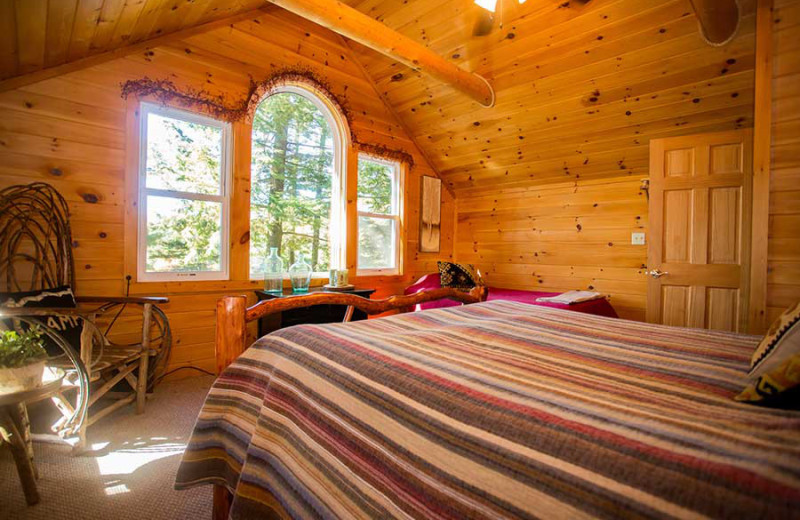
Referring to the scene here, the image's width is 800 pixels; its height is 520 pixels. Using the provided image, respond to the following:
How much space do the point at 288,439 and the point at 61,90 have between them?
9.64ft

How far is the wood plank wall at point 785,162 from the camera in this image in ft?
6.72

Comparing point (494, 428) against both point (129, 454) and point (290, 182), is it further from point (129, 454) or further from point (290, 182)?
point (290, 182)

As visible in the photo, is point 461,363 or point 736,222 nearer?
point 461,363

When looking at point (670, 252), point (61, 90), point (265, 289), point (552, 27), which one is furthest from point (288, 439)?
point (552, 27)

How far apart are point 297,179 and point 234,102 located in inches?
34.6

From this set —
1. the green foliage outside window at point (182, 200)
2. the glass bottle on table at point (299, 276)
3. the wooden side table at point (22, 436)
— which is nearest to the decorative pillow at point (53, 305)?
the wooden side table at point (22, 436)

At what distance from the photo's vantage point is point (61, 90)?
103 inches

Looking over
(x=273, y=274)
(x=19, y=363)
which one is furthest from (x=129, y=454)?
(x=273, y=274)

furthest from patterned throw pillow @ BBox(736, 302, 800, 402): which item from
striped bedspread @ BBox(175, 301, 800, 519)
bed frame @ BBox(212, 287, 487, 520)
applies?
bed frame @ BBox(212, 287, 487, 520)

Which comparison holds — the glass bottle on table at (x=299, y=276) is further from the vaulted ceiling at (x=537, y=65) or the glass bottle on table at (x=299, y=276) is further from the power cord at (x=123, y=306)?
the vaulted ceiling at (x=537, y=65)

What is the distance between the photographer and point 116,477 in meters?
1.81

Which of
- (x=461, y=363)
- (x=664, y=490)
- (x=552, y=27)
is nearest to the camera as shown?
(x=664, y=490)

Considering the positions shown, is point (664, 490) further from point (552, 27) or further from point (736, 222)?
point (552, 27)

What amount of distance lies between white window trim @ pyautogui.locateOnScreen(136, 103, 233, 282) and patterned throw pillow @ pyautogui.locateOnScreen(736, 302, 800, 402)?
3.30m
